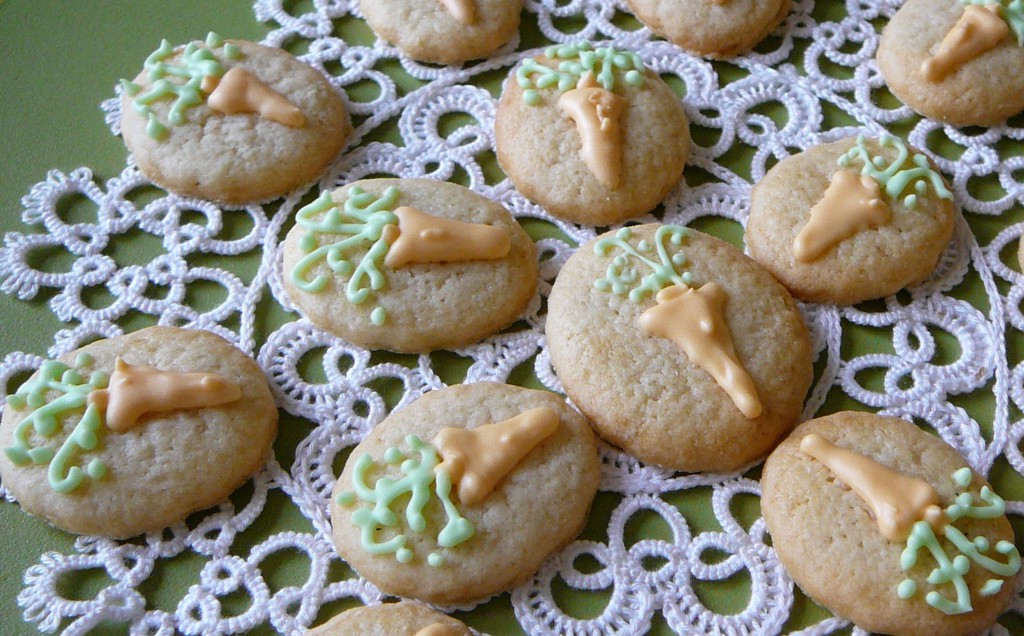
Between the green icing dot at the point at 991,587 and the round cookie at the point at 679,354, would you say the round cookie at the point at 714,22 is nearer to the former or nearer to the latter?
the round cookie at the point at 679,354

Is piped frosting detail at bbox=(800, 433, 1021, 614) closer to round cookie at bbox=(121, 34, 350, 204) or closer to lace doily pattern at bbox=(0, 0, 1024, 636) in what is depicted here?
lace doily pattern at bbox=(0, 0, 1024, 636)

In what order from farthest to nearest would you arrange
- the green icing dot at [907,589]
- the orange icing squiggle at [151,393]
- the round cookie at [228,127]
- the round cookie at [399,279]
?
1. the round cookie at [228,127]
2. the round cookie at [399,279]
3. the orange icing squiggle at [151,393]
4. the green icing dot at [907,589]

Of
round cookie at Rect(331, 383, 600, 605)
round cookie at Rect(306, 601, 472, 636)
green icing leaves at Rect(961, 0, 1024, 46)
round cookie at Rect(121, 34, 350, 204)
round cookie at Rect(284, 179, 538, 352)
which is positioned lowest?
round cookie at Rect(306, 601, 472, 636)

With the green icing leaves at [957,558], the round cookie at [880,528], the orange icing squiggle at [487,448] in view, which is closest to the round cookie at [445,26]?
the orange icing squiggle at [487,448]

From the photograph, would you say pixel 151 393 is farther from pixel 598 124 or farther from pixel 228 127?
pixel 598 124

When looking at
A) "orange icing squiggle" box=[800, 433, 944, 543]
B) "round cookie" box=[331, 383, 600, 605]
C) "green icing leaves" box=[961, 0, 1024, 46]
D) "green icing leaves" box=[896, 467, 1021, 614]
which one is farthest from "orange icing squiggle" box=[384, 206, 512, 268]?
"green icing leaves" box=[961, 0, 1024, 46]

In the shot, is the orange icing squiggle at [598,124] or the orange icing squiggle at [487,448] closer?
the orange icing squiggle at [487,448]

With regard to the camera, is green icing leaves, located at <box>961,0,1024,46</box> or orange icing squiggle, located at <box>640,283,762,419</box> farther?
green icing leaves, located at <box>961,0,1024,46</box>

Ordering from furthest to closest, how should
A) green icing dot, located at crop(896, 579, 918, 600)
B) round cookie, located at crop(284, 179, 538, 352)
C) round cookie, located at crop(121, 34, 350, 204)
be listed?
round cookie, located at crop(121, 34, 350, 204)
round cookie, located at crop(284, 179, 538, 352)
green icing dot, located at crop(896, 579, 918, 600)
